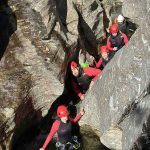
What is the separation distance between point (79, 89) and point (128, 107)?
2.97 m

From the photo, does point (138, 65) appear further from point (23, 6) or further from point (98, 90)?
point (23, 6)

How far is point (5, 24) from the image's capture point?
1405cm

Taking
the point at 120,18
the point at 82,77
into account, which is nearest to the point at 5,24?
the point at 82,77

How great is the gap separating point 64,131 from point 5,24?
338 cm

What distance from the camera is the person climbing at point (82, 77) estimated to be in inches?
587

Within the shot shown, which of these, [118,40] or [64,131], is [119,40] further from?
[64,131]

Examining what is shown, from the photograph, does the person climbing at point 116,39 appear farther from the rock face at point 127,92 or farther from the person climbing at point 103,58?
the rock face at point 127,92

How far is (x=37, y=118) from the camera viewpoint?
1409 cm

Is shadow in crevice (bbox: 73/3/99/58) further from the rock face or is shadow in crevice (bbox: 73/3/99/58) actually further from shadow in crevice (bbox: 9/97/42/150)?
shadow in crevice (bbox: 9/97/42/150)

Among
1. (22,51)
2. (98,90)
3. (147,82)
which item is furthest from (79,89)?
(147,82)

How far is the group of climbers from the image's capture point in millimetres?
13377

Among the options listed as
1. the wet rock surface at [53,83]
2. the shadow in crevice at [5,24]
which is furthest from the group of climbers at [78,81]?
the shadow in crevice at [5,24]

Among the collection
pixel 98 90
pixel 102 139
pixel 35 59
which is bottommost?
pixel 102 139

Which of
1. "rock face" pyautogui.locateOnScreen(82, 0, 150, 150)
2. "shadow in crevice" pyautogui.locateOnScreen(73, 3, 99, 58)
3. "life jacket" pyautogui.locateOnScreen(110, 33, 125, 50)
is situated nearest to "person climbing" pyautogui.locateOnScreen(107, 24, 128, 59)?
"life jacket" pyautogui.locateOnScreen(110, 33, 125, 50)
